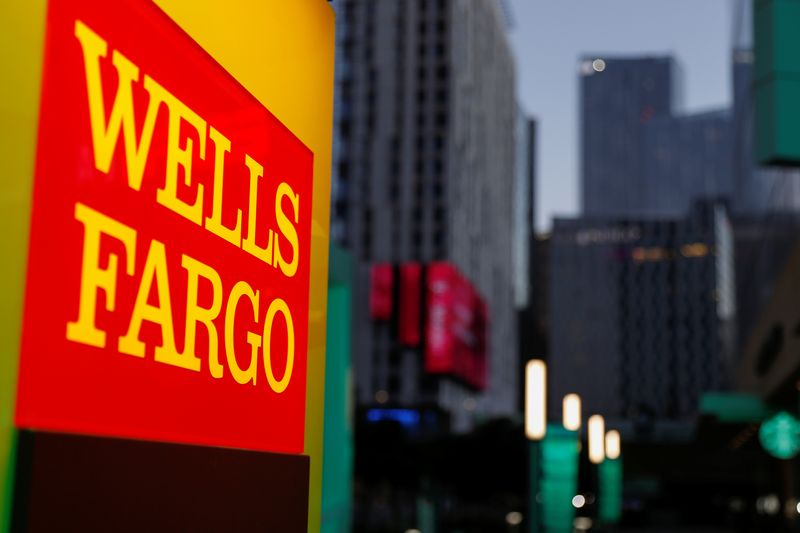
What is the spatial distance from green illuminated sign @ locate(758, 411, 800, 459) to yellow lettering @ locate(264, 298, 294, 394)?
1163 inches

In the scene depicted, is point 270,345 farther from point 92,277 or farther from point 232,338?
point 92,277

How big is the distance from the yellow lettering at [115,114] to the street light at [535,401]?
13.2 m

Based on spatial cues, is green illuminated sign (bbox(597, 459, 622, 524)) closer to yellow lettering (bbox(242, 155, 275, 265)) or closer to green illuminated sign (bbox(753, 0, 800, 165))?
green illuminated sign (bbox(753, 0, 800, 165))

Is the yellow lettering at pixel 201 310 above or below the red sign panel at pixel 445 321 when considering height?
below

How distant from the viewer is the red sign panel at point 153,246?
2939 millimetres

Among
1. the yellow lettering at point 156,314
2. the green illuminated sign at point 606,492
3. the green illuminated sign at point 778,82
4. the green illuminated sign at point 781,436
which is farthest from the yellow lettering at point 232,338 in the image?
the green illuminated sign at point 606,492

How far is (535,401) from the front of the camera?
54.0 ft

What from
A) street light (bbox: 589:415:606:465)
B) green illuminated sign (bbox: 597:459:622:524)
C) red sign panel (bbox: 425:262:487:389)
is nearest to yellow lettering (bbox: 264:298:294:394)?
street light (bbox: 589:415:606:465)

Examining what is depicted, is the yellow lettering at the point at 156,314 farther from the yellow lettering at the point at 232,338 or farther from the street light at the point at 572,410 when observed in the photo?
the street light at the point at 572,410

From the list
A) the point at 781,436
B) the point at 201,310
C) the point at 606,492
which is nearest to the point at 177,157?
the point at 201,310

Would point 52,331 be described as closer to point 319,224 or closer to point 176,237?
Answer: point 176,237

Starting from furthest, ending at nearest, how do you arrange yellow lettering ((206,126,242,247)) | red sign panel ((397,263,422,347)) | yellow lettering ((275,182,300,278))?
red sign panel ((397,263,422,347)) < yellow lettering ((275,182,300,278)) < yellow lettering ((206,126,242,247))

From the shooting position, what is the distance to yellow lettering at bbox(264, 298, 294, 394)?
4.36 m

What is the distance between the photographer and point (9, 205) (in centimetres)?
279
